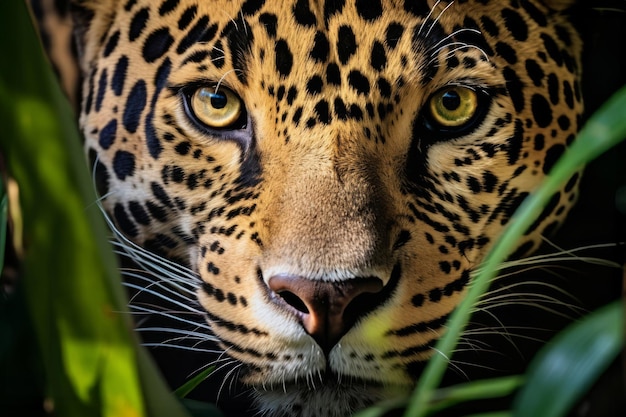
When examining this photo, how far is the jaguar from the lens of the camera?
3.46ft

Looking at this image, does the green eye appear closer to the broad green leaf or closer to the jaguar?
the jaguar

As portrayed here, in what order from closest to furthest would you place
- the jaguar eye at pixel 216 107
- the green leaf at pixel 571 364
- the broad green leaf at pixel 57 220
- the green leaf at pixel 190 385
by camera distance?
the green leaf at pixel 571 364
the broad green leaf at pixel 57 220
the green leaf at pixel 190 385
the jaguar eye at pixel 216 107

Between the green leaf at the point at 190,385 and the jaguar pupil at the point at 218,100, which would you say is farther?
the jaguar pupil at the point at 218,100

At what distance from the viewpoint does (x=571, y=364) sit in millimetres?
654

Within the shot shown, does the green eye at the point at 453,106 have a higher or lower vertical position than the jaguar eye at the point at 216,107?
lower

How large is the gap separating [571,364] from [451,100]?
56 centimetres

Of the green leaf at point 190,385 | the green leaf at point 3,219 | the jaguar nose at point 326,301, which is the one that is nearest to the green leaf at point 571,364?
the jaguar nose at point 326,301

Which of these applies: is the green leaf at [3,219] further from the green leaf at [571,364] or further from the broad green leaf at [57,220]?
the green leaf at [571,364]

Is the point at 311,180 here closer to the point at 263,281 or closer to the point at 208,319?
the point at 263,281

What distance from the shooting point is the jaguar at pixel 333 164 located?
41.5 inches

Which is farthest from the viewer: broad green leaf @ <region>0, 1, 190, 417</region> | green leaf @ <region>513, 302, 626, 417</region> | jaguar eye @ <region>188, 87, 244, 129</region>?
jaguar eye @ <region>188, 87, 244, 129</region>

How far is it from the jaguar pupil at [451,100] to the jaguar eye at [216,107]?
297 millimetres

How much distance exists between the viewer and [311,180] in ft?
3.49

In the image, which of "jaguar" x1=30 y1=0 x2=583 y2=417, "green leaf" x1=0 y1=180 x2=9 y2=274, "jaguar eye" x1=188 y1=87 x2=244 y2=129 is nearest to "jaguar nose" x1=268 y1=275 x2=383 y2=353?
"jaguar" x1=30 y1=0 x2=583 y2=417
